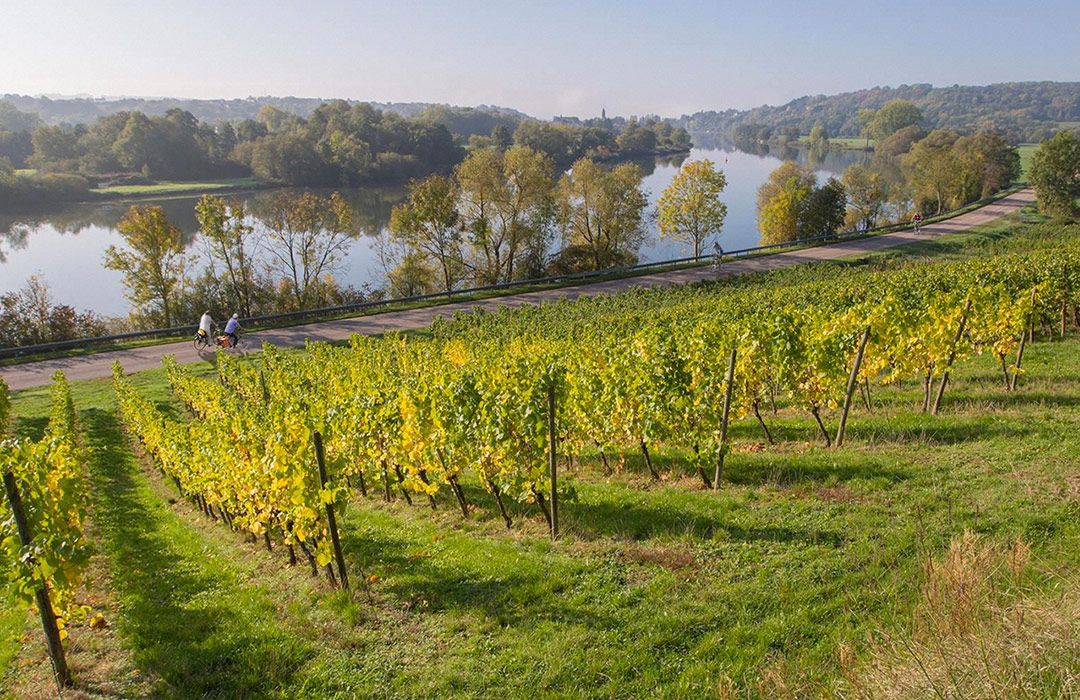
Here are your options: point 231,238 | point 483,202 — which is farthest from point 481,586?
point 483,202

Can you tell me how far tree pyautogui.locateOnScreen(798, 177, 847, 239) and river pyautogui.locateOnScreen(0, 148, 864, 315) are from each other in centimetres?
991

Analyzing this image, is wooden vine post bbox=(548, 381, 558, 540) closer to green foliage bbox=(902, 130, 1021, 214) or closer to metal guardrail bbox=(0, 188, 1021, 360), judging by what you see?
metal guardrail bbox=(0, 188, 1021, 360)

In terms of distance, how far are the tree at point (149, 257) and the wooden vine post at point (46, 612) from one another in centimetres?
3239

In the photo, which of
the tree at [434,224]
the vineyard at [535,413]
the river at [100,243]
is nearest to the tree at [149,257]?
the river at [100,243]

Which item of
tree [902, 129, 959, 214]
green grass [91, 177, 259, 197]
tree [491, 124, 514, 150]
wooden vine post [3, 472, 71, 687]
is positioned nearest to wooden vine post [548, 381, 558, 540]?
wooden vine post [3, 472, 71, 687]

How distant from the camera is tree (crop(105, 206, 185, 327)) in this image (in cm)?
3359

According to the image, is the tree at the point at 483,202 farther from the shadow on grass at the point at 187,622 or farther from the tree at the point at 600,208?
the shadow on grass at the point at 187,622

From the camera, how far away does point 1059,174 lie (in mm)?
57719

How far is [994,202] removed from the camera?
71.2 meters

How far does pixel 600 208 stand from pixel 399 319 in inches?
770

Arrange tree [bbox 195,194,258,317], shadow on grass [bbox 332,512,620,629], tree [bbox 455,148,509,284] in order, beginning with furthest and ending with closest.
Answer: tree [bbox 455,148,509,284] → tree [bbox 195,194,258,317] → shadow on grass [bbox 332,512,620,629]

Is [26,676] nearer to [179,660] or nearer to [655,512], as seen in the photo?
[179,660]

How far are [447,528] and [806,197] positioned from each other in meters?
57.7

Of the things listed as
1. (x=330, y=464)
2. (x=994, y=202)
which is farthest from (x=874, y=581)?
(x=994, y=202)
